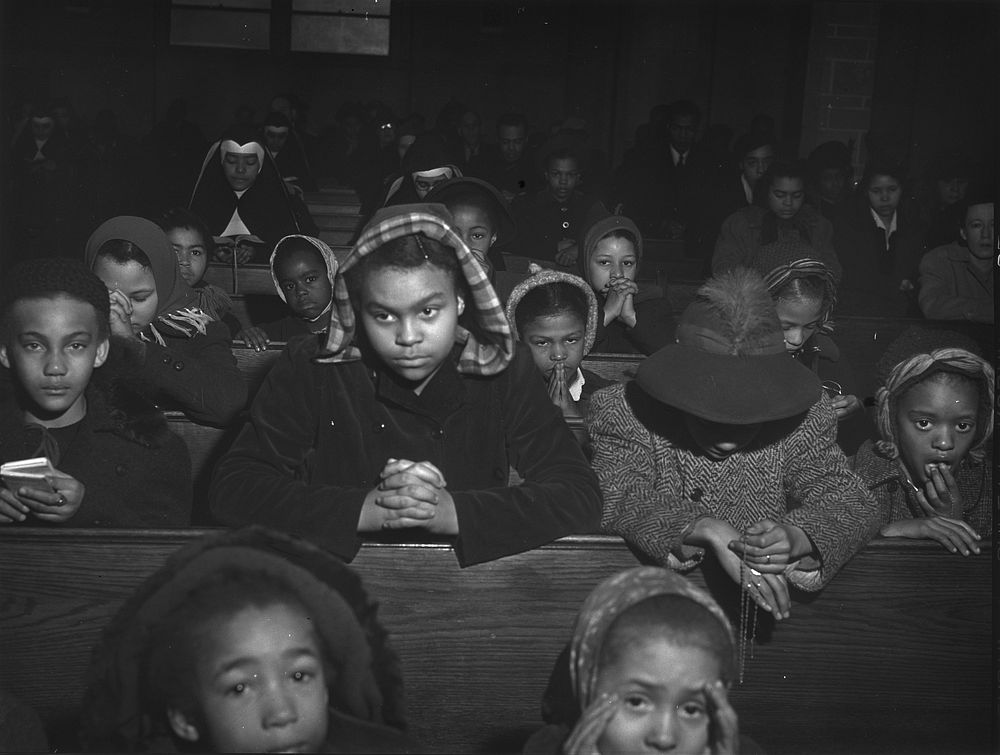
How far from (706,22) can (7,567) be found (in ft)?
20.3

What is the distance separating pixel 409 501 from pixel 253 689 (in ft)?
1.33

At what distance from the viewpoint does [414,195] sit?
349 cm

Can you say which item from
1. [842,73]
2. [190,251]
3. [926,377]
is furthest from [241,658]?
[842,73]

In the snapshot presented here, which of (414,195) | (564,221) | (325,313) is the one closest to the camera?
(325,313)

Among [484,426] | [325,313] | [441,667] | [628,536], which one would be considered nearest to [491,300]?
[484,426]

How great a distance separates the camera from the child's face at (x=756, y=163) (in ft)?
15.1

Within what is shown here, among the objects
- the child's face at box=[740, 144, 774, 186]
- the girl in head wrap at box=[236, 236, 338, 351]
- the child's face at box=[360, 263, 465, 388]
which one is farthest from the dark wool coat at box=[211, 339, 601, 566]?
the child's face at box=[740, 144, 774, 186]

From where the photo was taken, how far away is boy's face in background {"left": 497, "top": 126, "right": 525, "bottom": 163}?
511 centimetres

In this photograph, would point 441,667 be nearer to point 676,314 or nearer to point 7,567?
point 7,567

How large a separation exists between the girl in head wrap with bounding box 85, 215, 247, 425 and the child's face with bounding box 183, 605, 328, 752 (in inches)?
43.6

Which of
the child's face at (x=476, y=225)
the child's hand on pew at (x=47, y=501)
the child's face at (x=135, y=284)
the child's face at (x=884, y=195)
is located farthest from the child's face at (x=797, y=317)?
the child's face at (x=884, y=195)

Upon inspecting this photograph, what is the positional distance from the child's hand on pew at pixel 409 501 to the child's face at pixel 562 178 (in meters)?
2.84

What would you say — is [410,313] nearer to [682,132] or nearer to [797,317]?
[797,317]

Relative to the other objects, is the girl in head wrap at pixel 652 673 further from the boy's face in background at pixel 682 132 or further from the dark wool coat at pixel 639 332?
the boy's face in background at pixel 682 132
